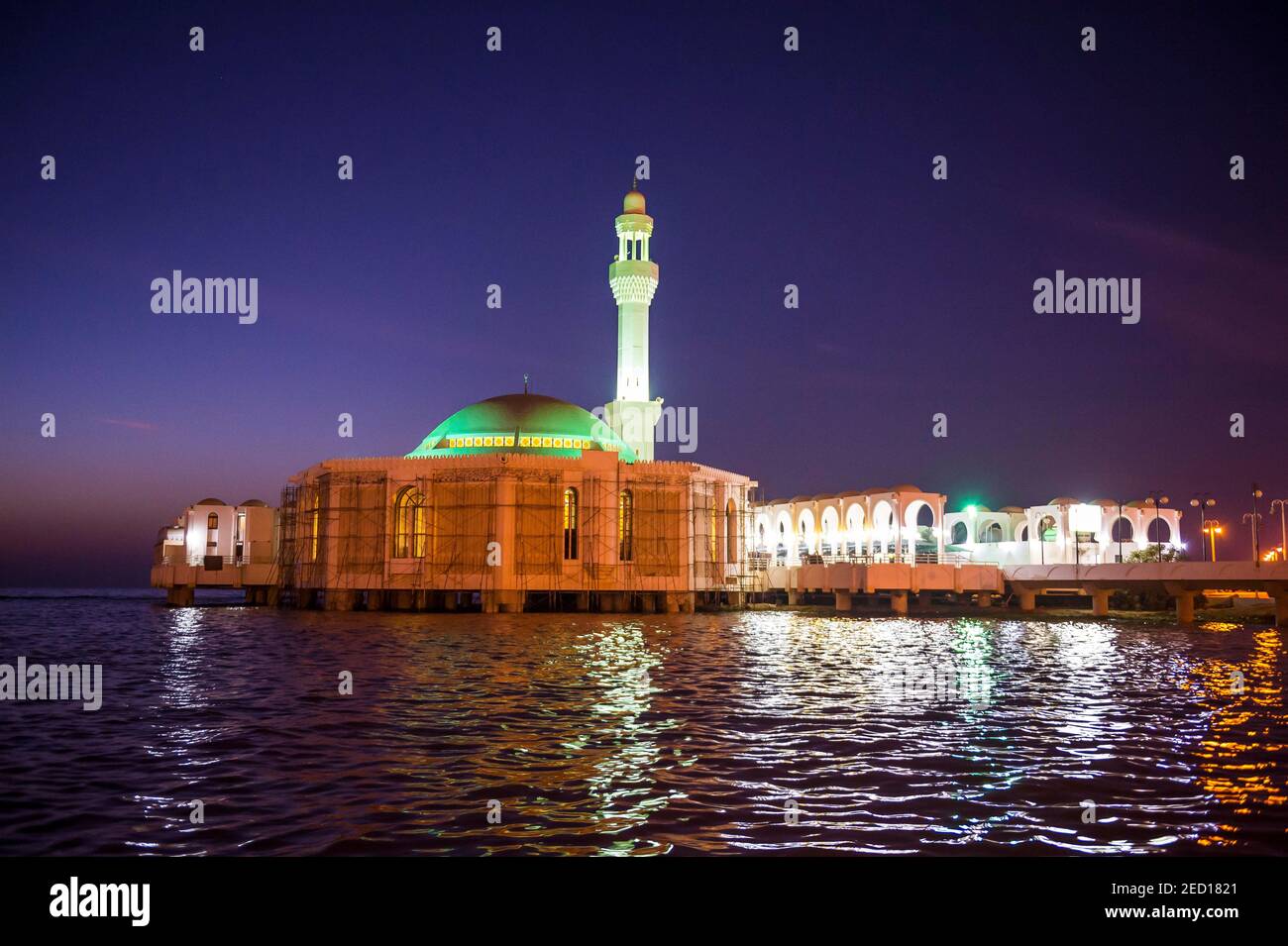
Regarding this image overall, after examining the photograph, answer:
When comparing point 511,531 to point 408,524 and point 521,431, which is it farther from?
point 521,431

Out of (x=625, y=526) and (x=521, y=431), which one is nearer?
(x=625, y=526)

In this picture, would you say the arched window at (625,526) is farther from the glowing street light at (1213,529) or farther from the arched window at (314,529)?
the glowing street light at (1213,529)

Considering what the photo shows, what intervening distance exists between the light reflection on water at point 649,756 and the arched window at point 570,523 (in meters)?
38.5

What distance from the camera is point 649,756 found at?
14727 millimetres

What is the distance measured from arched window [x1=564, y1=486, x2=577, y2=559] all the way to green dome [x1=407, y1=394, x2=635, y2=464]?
3.85m

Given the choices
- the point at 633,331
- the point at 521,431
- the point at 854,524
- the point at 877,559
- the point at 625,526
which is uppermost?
the point at 633,331

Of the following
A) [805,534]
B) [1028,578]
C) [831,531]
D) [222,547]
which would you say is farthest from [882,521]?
[222,547]

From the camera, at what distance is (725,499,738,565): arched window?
256ft

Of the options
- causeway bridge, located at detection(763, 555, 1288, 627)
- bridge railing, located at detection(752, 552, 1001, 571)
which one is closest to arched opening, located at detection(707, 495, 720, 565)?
causeway bridge, located at detection(763, 555, 1288, 627)

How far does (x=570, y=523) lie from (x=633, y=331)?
59.4ft

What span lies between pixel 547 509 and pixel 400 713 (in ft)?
159

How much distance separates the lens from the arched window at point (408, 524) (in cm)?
6900
